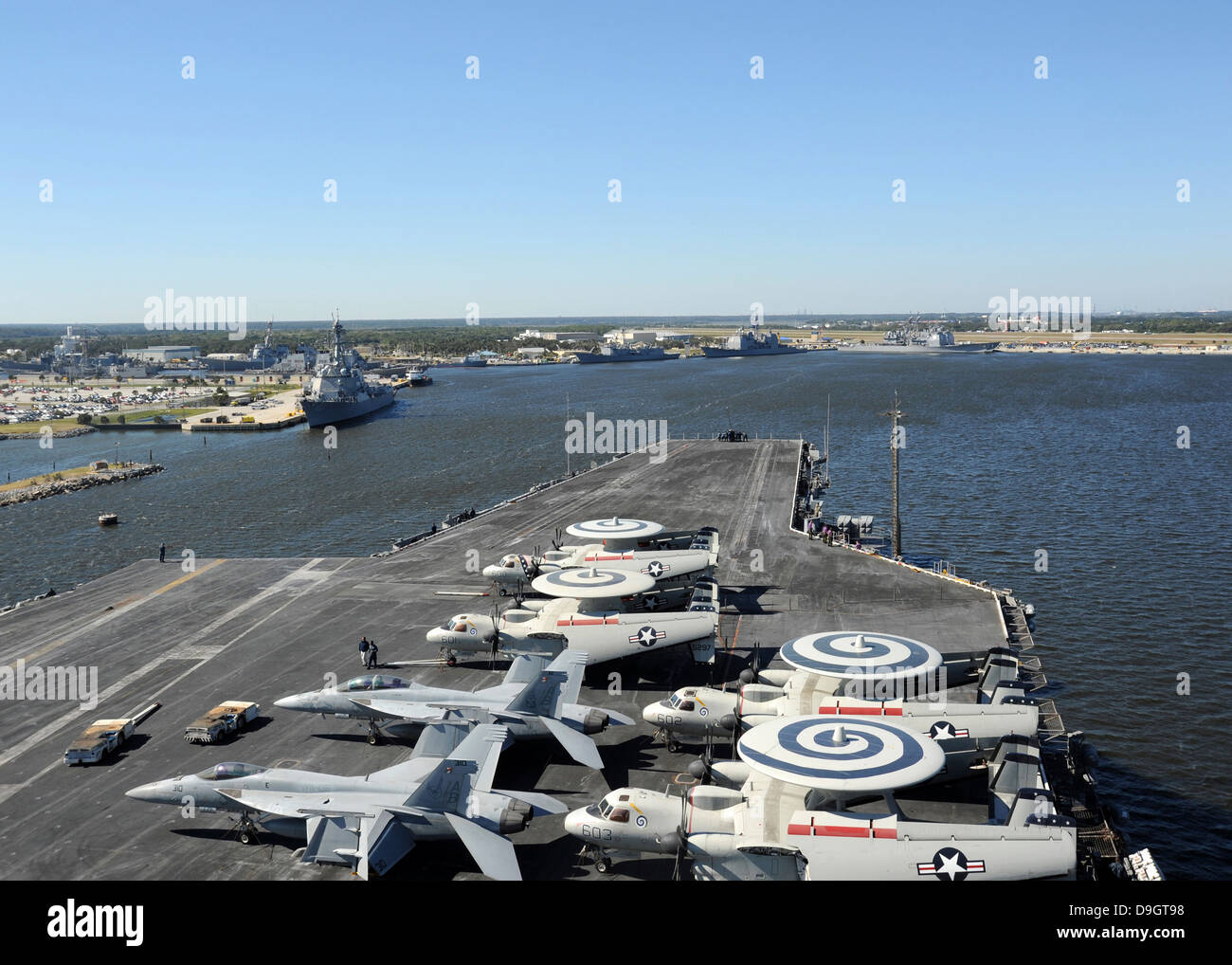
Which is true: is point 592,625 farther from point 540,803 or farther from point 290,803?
point 290,803

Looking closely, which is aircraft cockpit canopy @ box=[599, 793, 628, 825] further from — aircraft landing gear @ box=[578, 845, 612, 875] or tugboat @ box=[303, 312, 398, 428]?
tugboat @ box=[303, 312, 398, 428]

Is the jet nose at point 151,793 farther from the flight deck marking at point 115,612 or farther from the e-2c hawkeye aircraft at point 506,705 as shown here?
the flight deck marking at point 115,612

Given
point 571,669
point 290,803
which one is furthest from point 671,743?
point 290,803
